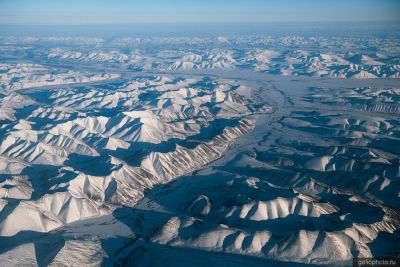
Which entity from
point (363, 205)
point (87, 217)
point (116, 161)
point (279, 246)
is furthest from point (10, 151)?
point (363, 205)

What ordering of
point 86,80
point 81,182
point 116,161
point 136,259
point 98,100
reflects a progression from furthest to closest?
point 86,80, point 98,100, point 116,161, point 81,182, point 136,259

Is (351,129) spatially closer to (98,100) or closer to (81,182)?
(81,182)

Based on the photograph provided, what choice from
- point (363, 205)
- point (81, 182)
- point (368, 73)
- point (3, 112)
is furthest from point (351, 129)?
point (368, 73)

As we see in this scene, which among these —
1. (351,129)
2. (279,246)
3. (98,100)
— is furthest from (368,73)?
(279,246)

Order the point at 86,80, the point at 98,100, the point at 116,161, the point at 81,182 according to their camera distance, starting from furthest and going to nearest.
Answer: the point at 86,80 → the point at 98,100 → the point at 116,161 → the point at 81,182

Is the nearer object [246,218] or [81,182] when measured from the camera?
[246,218]

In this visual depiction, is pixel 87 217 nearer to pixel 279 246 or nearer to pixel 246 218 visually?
pixel 246 218

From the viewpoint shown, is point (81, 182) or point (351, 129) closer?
point (81, 182)

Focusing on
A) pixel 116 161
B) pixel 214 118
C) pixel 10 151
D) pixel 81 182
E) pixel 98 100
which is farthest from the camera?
pixel 98 100

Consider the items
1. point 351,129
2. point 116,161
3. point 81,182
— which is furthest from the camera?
point 351,129
